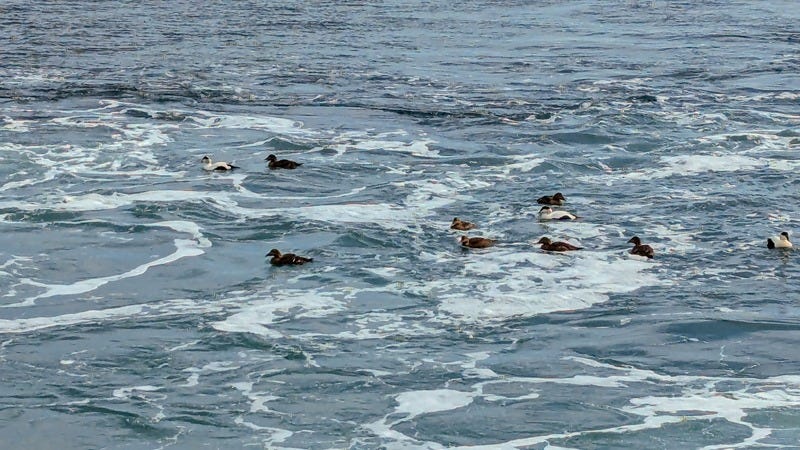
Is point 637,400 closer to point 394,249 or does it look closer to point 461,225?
point 394,249

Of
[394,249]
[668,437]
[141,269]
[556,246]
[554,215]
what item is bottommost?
[668,437]

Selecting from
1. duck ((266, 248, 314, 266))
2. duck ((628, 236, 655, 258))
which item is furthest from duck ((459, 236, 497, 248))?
duck ((266, 248, 314, 266))

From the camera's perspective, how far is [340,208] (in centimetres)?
2089

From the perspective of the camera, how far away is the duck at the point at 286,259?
58.9 ft

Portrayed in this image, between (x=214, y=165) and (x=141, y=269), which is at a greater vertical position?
(x=214, y=165)

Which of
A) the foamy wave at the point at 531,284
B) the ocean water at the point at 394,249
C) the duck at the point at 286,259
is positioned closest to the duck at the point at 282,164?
the ocean water at the point at 394,249

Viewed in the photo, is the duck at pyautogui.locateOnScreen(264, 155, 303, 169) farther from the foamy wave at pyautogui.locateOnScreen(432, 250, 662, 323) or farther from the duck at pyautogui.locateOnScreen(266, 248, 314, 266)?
the foamy wave at pyautogui.locateOnScreen(432, 250, 662, 323)

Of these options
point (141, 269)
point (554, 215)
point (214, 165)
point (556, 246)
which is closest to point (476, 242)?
point (556, 246)

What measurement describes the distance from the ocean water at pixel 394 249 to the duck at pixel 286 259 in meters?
0.27

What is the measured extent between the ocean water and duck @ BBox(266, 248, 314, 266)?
268 millimetres

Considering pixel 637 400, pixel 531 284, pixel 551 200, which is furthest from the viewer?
pixel 551 200

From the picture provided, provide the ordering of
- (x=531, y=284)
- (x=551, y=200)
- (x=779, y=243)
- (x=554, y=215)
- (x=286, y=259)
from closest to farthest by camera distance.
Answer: (x=531, y=284)
(x=286, y=259)
(x=779, y=243)
(x=554, y=215)
(x=551, y=200)

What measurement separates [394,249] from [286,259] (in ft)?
5.13

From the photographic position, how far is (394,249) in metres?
18.6
